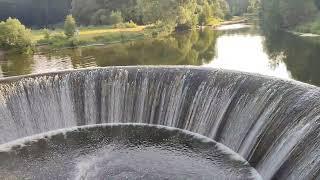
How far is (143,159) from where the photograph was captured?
45.2 feet

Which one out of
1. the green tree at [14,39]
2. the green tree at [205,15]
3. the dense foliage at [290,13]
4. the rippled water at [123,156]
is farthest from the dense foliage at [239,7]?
the rippled water at [123,156]

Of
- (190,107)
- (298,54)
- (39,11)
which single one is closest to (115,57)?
Answer: (298,54)

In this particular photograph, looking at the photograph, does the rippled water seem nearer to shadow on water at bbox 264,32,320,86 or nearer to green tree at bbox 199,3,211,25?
shadow on water at bbox 264,32,320,86

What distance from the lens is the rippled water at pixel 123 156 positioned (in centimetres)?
1269

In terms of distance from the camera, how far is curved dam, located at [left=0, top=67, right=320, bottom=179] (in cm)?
1132

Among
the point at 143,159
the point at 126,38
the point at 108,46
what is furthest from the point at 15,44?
the point at 143,159

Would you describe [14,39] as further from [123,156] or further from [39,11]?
[39,11]

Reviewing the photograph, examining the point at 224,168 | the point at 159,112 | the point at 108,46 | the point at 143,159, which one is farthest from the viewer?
the point at 108,46

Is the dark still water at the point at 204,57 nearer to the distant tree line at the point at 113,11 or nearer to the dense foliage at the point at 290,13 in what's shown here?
the dense foliage at the point at 290,13

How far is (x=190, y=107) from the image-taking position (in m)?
16.0

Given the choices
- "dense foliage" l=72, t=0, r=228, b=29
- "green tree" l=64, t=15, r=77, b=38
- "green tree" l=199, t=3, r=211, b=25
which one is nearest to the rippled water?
"green tree" l=64, t=15, r=77, b=38

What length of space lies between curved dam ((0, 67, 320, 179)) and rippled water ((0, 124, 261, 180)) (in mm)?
567

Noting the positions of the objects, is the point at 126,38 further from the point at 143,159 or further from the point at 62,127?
the point at 143,159

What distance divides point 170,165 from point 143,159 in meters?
1.05
